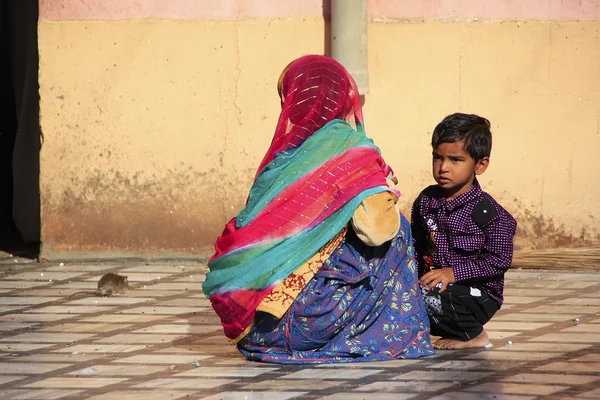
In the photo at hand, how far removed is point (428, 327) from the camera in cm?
451

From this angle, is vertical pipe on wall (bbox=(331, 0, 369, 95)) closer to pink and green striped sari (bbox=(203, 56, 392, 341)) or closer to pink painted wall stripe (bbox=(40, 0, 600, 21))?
pink painted wall stripe (bbox=(40, 0, 600, 21))

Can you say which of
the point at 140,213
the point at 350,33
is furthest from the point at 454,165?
the point at 140,213

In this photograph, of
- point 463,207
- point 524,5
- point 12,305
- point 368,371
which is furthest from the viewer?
point 524,5

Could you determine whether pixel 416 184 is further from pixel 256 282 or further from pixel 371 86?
Answer: pixel 256 282

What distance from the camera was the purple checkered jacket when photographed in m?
4.53

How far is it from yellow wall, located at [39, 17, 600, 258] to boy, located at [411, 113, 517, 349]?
85.9 inches

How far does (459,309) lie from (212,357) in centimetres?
106

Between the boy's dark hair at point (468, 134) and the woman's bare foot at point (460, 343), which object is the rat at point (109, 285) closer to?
the woman's bare foot at point (460, 343)

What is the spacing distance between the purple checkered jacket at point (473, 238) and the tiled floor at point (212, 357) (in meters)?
0.34

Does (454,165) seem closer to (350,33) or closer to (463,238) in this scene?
(463,238)

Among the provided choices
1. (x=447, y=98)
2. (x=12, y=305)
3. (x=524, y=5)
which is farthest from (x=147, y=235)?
(x=524, y=5)

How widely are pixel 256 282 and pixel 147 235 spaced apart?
2.81 meters

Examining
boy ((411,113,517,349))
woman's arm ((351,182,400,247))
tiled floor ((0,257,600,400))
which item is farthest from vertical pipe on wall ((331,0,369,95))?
woman's arm ((351,182,400,247))

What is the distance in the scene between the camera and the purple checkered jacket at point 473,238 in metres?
4.53
